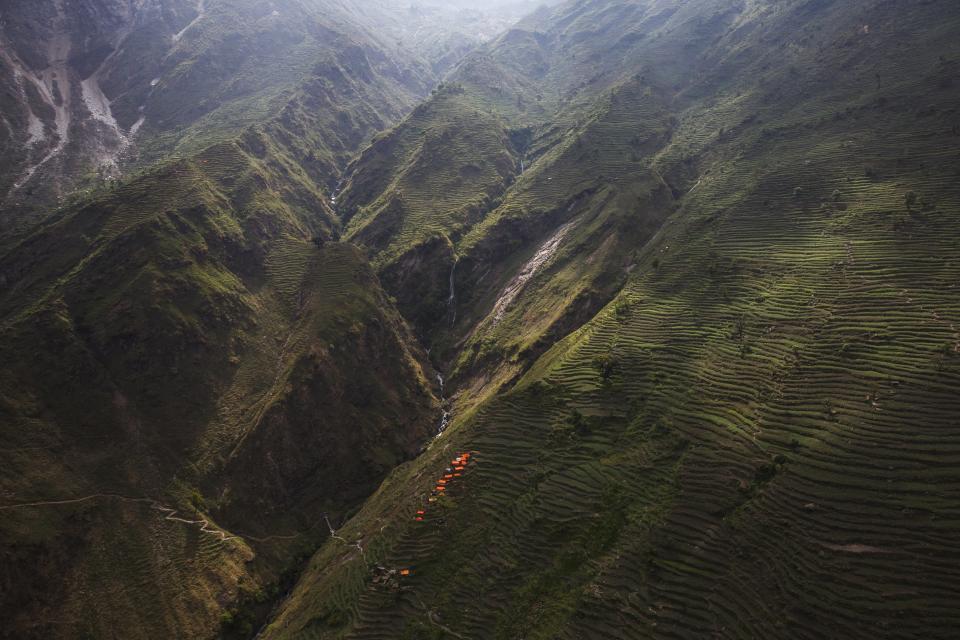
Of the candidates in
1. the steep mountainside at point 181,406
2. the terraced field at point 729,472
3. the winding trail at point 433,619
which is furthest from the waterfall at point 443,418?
the winding trail at point 433,619

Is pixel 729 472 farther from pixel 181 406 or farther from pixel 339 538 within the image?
pixel 181 406

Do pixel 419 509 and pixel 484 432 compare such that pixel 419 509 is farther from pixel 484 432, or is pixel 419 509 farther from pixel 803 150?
pixel 803 150

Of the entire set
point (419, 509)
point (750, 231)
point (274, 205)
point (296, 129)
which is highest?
point (296, 129)

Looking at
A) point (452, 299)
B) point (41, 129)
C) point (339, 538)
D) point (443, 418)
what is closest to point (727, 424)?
point (443, 418)

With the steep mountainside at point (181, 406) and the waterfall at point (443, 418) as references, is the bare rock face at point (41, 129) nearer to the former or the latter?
the steep mountainside at point (181, 406)

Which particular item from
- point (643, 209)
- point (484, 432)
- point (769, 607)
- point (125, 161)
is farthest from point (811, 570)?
point (125, 161)
